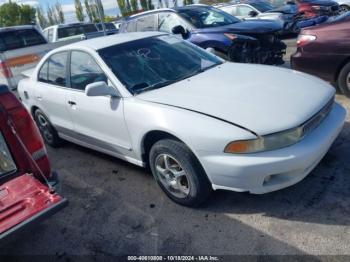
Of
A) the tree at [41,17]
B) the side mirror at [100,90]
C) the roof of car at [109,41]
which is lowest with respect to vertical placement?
the tree at [41,17]

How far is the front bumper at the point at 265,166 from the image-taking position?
8.70ft

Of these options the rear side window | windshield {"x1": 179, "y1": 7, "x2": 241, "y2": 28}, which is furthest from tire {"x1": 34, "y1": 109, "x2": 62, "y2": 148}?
windshield {"x1": 179, "y1": 7, "x2": 241, "y2": 28}

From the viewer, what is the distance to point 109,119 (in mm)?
3582

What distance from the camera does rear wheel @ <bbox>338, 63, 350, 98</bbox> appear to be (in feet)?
16.5

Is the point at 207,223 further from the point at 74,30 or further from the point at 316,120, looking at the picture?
the point at 74,30

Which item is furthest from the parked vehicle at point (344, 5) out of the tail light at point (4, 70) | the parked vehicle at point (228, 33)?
the tail light at point (4, 70)

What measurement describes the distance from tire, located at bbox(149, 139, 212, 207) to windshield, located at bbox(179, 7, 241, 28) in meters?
4.83

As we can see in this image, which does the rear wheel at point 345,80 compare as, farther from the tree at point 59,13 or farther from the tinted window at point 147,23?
the tree at point 59,13

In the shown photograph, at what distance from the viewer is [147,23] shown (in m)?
8.42

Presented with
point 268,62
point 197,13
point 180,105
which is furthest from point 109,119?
point 197,13

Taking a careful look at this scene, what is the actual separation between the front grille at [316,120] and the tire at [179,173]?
3.00ft

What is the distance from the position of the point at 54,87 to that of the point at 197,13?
4418 mm

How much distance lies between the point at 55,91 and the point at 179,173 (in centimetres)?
218

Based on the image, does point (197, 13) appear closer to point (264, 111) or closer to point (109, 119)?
point (109, 119)
